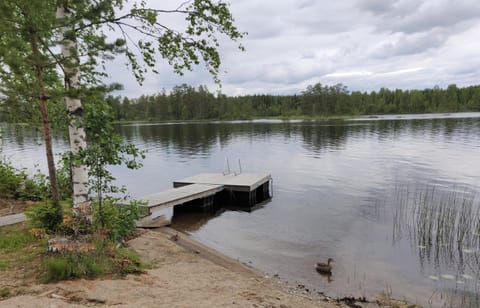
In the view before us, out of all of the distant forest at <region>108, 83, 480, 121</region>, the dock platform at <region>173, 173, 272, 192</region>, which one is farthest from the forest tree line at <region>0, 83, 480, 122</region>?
the dock platform at <region>173, 173, 272, 192</region>

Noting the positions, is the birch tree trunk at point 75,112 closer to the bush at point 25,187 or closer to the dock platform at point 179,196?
the bush at point 25,187

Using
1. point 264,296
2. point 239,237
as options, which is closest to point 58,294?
point 264,296

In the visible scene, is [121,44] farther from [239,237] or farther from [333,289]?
[239,237]

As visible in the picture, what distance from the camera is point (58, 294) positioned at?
13.2ft

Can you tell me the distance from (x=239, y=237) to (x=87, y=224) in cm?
606

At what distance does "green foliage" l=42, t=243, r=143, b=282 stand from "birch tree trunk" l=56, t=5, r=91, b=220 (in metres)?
0.77

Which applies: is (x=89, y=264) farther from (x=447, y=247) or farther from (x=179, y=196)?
(x=447, y=247)

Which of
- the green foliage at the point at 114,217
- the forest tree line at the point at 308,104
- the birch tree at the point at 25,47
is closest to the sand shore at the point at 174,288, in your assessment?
the green foliage at the point at 114,217

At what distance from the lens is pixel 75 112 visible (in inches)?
211

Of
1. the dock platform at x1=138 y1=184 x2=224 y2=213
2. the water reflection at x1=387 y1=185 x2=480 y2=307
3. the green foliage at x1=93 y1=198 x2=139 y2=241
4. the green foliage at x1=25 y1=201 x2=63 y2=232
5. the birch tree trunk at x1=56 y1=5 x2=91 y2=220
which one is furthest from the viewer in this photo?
the dock platform at x1=138 y1=184 x2=224 y2=213

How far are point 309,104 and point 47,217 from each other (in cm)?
10701

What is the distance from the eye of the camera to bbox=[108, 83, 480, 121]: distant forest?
106250 mm

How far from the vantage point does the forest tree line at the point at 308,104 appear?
106250mm

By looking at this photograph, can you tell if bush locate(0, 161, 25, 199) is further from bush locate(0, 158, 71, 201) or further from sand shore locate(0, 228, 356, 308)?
sand shore locate(0, 228, 356, 308)
